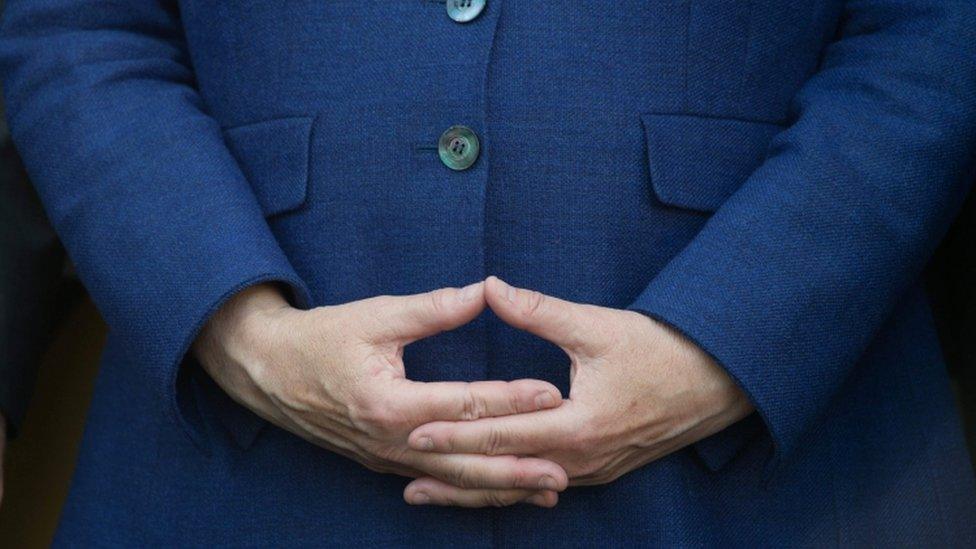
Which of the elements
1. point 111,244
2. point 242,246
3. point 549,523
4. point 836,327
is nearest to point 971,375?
point 836,327

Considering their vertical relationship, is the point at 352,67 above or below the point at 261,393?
above

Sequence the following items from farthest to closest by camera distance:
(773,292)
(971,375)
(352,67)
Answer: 1. (971,375)
2. (352,67)
3. (773,292)

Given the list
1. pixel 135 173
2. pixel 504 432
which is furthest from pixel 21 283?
pixel 504 432

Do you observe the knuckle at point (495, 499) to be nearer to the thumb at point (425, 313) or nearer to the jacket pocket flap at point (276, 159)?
the thumb at point (425, 313)

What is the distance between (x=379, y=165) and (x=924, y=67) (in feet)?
1.92

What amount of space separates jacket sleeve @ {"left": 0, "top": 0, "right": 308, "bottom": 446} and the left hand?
0.81 ft

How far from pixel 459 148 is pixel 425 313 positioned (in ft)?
0.65

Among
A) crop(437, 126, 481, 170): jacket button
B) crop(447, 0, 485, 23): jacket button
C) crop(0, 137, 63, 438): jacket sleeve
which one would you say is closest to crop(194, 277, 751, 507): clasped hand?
crop(437, 126, 481, 170): jacket button

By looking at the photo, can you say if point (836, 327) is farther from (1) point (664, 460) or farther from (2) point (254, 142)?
(2) point (254, 142)

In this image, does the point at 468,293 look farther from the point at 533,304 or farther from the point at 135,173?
the point at 135,173

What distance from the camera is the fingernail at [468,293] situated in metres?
1.00

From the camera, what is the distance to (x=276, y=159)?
46.8 inches

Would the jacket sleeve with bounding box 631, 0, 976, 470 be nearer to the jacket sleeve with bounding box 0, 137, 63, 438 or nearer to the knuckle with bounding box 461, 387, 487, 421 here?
the knuckle with bounding box 461, 387, 487, 421

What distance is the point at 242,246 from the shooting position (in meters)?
1.09
